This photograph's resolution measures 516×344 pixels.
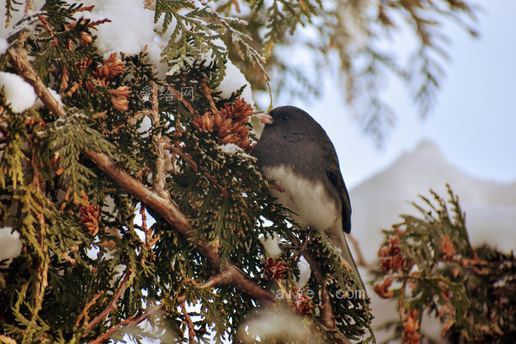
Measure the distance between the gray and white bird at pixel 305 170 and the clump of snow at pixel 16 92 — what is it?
3.20 feet

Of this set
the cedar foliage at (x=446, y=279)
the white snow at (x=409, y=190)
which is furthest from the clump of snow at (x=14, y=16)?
the white snow at (x=409, y=190)

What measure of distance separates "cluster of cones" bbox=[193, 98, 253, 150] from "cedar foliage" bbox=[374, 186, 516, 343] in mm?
611

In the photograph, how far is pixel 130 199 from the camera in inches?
53.6

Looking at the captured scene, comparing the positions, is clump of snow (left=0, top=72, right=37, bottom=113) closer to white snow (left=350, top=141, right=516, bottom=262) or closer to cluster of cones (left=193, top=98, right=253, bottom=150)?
cluster of cones (left=193, top=98, right=253, bottom=150)

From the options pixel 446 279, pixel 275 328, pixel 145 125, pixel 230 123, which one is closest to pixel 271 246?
pixel 275 328

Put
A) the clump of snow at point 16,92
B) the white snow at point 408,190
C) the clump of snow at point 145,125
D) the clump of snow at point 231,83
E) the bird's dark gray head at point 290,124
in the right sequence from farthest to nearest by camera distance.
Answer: the white snow at point 408,190
the bird's dark gray head at point 290,124
the clump of snow at point 231,83
the clump of snow at point 145,125
the clump of snow at point 16,92

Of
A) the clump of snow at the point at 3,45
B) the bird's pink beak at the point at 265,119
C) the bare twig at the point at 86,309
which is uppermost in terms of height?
the bird's pink beak at the point at 265,119

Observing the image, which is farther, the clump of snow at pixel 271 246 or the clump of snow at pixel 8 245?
the clump of snow at pixel 271 246

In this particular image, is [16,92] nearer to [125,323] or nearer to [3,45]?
[3,45]

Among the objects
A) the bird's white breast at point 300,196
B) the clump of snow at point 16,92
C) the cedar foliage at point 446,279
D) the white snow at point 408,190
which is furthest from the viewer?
the white snow at point 408,190

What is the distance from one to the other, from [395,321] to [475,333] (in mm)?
298

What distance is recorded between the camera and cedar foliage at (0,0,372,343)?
116 centimetres

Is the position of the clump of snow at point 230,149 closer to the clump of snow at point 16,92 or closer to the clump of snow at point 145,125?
the clump of snow at point 145,125

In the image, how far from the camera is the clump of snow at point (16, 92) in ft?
3.70
